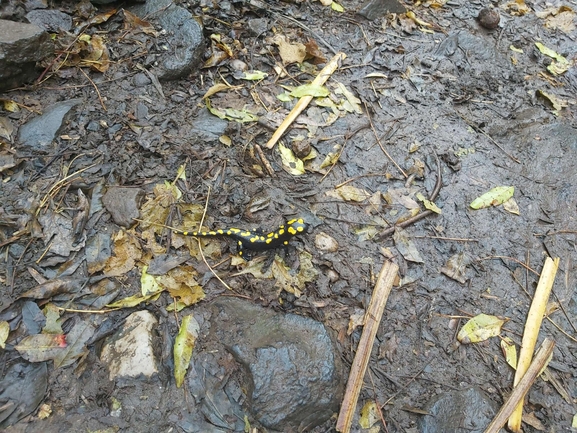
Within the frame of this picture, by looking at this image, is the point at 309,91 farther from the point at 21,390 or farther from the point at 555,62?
the point at 21,390

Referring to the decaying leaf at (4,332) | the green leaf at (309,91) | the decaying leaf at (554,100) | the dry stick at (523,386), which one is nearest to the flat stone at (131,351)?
the decaying leaf at (4,332)

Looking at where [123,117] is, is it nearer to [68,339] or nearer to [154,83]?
[154,83]

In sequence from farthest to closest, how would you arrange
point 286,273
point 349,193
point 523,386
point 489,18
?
1. point 489,18
2. point 349,193
3. point 286,273
4. point 523,386

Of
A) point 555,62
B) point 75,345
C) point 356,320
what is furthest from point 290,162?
point 555,62

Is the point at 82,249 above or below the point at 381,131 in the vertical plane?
below

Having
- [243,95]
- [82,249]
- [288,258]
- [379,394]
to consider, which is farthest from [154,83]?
[379,394]

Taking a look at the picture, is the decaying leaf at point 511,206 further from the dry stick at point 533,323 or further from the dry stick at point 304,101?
the dry stick at point 304,101
